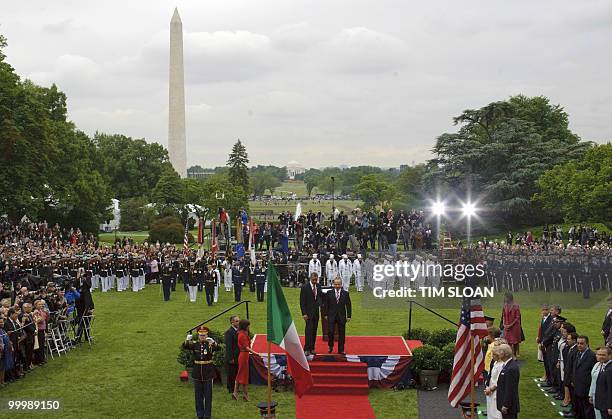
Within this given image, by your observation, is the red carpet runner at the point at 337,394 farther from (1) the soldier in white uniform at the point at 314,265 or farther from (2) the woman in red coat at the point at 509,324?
(1) the soldier in white uniform at the point at 314,265

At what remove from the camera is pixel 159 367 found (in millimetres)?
16344

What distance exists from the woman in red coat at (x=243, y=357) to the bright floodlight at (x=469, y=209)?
3652 centimetres

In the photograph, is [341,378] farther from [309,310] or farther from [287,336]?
[287,336]

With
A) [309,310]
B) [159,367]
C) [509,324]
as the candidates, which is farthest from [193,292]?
[509,324]

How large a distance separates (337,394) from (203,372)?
3.50m

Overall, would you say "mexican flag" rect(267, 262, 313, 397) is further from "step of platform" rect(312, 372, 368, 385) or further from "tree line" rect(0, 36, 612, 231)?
"tree line" rect(0, 36, 612, 231)

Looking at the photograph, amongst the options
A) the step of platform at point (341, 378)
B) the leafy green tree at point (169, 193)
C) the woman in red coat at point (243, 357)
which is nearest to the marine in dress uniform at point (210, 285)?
the step of platform at point (341, 378)

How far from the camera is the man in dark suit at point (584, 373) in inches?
455

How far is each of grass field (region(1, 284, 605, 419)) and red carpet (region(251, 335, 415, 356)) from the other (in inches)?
42.4

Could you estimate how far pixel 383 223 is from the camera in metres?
36.5

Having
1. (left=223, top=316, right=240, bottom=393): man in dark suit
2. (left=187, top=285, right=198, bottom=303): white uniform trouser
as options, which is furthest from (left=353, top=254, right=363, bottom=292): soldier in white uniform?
(left=223, top=316, right=240, bottom=393): man in dark suit

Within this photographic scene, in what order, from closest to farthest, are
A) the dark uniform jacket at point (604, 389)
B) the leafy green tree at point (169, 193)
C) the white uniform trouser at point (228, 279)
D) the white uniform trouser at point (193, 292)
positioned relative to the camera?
the dark uniform jacket at point (604, 389)
the white uniform trouser at point (193, 292)
the white uniform trouser at point (228, 279)
the leafy green tree at point (169, 193)

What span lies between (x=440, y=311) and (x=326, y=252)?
8999mm

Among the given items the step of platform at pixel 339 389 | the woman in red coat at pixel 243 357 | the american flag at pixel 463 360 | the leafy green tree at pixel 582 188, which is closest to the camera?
the american flag at pixel 463 360
